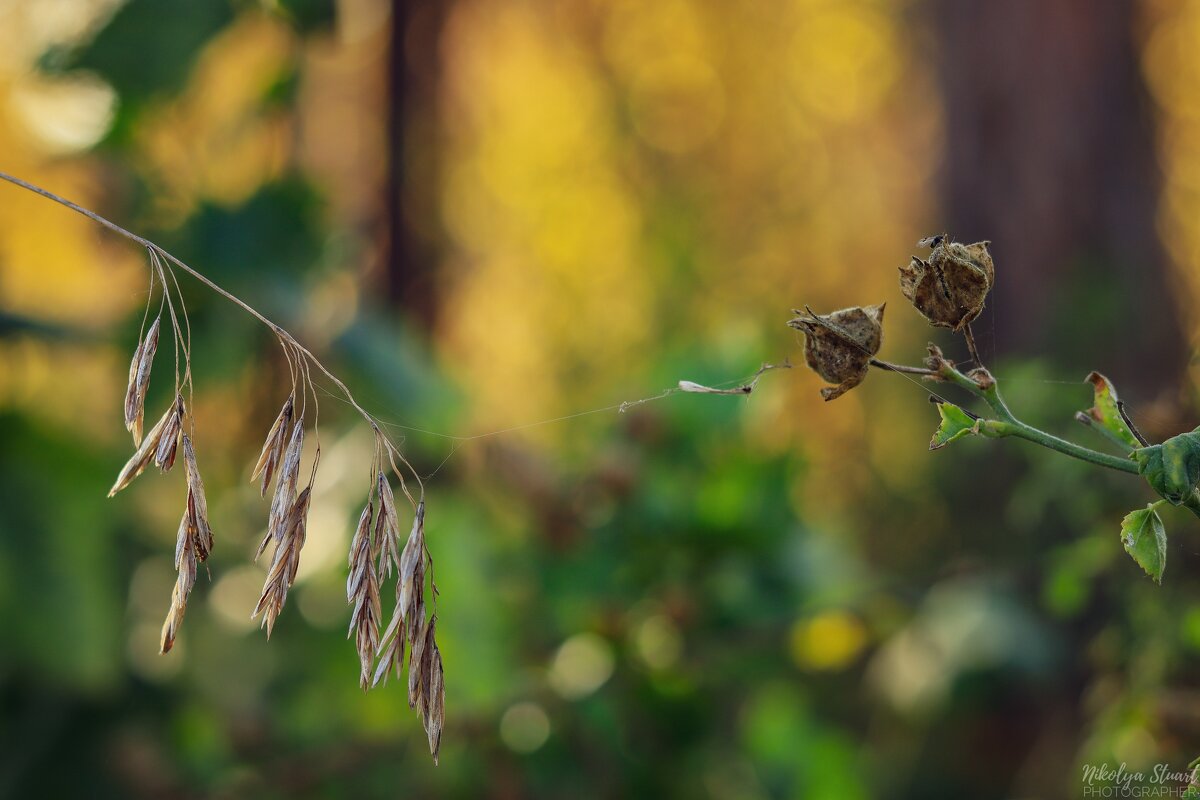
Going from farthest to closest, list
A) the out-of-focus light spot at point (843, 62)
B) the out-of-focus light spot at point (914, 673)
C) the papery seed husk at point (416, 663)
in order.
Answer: the out-of-focus light spot at point (843, 62)
the out-of-focus light spot at point (914, 673)
the papery seed husk at point (416, 663)

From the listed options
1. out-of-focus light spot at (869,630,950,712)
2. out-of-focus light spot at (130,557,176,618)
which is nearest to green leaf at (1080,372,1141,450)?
out-of-focus light spot at (869,630,950,712)

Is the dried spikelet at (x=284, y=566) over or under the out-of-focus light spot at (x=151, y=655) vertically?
over

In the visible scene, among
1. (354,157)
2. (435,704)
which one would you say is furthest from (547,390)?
(435,704)

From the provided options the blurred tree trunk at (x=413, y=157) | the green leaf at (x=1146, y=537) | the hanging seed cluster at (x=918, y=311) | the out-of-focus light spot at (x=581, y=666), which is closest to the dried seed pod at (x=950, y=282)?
the hanging seed cluster at (x=918, y=311)

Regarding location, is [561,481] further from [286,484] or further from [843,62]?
[843,62]

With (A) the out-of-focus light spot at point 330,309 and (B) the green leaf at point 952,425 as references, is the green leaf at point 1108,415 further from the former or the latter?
(A) the out-of-focus light spot at point 330,309
